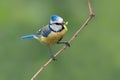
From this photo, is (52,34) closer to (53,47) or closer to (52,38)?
(52,38)

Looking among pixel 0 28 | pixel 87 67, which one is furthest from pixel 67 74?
pixel 0 28

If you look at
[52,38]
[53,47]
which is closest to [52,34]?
[52,38]

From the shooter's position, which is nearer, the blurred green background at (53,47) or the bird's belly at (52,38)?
the bird's belly at (52,38)

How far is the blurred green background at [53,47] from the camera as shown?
7.98 m

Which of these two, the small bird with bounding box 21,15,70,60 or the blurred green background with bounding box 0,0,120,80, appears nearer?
the small bird with bounding box 21,15,70,60

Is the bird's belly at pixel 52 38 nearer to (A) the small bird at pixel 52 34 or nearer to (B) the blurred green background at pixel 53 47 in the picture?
(A) the small bird at pixel 52 34

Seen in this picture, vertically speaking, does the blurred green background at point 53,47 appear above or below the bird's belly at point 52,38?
below

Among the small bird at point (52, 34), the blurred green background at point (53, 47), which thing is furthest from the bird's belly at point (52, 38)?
the blurred green background at point (53, 47)

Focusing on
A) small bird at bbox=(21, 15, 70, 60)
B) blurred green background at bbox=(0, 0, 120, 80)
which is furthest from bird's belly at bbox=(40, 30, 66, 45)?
blurred green background at bbox=(0, 0, 120, 80)

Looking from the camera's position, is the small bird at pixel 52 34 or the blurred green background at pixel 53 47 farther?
the blurred green background at pixel 53 47

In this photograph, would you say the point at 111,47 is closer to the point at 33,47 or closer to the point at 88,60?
the point at 88,60

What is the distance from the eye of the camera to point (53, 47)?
7934 millimetres

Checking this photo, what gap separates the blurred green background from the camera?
798cm

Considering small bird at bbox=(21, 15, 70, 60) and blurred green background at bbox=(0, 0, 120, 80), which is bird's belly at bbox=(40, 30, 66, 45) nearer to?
small bird at bbox=(21, 15, 70, 60)
